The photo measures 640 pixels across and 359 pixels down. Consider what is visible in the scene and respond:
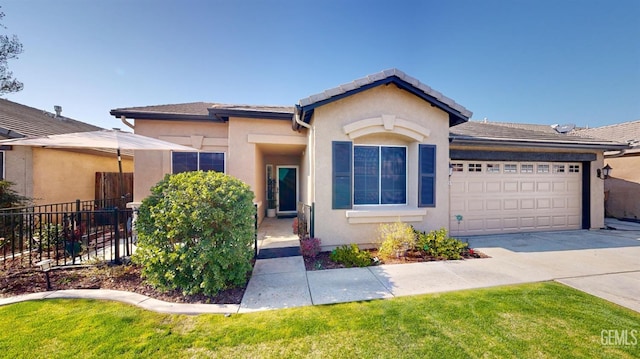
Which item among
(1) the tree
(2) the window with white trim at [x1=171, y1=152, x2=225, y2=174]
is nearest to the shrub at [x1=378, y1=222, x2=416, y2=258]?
(2) the window with white trim at [x1=171, y1=152, x2=225, y2=174]

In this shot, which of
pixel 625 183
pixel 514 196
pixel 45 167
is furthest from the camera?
pixel 625 183

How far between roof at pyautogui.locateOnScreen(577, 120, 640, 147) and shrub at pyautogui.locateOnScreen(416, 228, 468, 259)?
1372 cm

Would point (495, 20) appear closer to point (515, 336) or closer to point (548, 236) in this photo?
point (548, 236)

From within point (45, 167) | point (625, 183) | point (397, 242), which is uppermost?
point (45, 167)

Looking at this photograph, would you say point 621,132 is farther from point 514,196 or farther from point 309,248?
point 309,248

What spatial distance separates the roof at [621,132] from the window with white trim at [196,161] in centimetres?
2010

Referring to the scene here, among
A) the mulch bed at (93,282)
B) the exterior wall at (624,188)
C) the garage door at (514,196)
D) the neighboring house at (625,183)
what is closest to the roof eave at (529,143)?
the garage door at (514,196)

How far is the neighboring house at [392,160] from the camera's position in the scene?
6.51 meters

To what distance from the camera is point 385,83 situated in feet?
21.5

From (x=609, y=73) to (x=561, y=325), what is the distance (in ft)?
60.0

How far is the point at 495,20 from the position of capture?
9.56 metres

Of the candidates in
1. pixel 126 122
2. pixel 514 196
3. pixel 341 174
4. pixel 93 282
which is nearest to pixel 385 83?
pixel 341 174

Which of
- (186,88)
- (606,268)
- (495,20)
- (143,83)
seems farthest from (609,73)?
(143,83)

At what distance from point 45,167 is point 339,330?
12.4m
